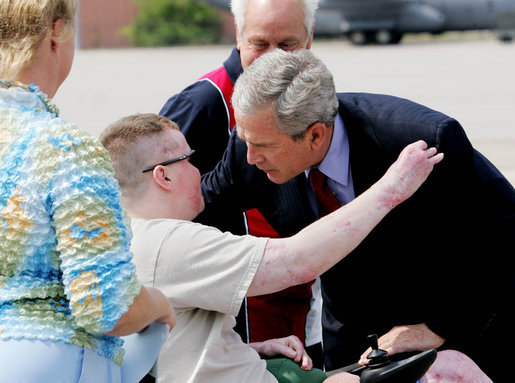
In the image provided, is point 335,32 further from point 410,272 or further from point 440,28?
point 410,272

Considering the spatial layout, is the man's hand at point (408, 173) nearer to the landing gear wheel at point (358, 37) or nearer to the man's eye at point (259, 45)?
the man's eye at point (259, 45)

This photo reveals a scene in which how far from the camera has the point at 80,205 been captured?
5.34ft

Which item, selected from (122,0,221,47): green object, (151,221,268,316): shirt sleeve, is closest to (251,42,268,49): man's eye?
(151,221,268,316): shirt sleeve

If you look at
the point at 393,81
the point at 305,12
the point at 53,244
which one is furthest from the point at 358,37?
the point at 53,244

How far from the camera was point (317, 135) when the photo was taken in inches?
97.3

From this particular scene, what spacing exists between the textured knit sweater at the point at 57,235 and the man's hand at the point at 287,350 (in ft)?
2.60

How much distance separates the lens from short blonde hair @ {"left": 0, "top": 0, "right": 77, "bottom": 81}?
5.87 ft

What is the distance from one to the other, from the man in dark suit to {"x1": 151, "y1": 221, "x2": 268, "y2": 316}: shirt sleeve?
58 centimetres

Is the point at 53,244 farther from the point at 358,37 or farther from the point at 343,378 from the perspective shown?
the point at 358,37

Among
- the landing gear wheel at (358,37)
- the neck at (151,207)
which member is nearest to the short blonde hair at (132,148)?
the neck at (151,207)

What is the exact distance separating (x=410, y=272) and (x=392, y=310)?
154mm

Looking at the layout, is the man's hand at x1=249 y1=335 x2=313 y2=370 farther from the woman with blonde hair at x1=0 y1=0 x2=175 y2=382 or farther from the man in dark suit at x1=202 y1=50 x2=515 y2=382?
the woman with blonde hair at x1=0 y1=0 x2=175 y2=382

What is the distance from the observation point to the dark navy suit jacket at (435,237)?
8.05 ft

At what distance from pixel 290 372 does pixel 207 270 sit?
491 millimetres
